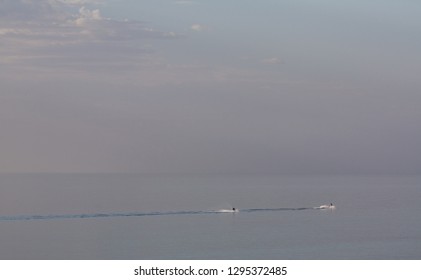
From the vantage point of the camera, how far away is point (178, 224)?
9194 cm

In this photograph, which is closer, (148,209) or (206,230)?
(206,230)

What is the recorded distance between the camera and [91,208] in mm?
120375

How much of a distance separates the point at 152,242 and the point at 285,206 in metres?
57.2

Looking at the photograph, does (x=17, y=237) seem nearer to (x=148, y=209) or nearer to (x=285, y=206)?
(x=148, y=209)

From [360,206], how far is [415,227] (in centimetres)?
4040

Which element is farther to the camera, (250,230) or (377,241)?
(250,230)

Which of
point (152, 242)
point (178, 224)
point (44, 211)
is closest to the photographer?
point (152, 242)
